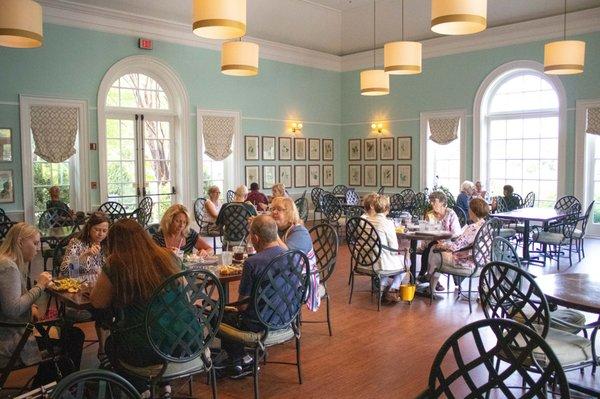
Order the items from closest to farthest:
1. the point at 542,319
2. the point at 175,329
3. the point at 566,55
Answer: the point at 175,329 < the point at 542,319 < the point at 566,55

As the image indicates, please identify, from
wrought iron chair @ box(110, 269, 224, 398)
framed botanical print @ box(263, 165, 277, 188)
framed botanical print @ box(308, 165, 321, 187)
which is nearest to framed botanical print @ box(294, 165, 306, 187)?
framed botanical print @ box(308, 165, 321, 187)

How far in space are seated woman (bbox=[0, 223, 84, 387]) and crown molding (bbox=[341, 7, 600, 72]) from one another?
10.3m

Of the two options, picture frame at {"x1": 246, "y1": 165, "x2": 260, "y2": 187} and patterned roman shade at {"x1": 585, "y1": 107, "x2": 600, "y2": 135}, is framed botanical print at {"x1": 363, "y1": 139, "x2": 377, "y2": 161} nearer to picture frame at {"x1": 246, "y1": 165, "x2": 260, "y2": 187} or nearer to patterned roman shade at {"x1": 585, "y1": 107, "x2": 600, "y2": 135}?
picture frame at {"x1": 246, "y1": 165, "x2": 260, "y2": 187}

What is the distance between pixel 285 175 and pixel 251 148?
1.23 m

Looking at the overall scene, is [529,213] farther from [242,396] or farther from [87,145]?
[87,145]

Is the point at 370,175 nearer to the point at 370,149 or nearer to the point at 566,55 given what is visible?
the point at 370,149

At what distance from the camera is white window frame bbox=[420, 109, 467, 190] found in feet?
39.1

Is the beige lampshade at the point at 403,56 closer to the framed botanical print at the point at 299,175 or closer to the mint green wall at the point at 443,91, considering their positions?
the mint green wall at the point at 443,91

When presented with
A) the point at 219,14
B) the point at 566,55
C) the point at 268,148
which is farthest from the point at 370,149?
the point at 219,14

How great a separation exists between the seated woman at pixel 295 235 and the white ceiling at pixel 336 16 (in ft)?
22.4

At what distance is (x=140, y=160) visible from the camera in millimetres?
10570

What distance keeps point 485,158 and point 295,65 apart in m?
4.96

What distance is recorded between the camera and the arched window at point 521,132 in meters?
10.8

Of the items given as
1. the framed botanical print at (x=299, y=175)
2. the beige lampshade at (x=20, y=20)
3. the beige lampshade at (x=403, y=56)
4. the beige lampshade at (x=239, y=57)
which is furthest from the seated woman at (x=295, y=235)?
the framed botanical print at (x=299, y=175)
